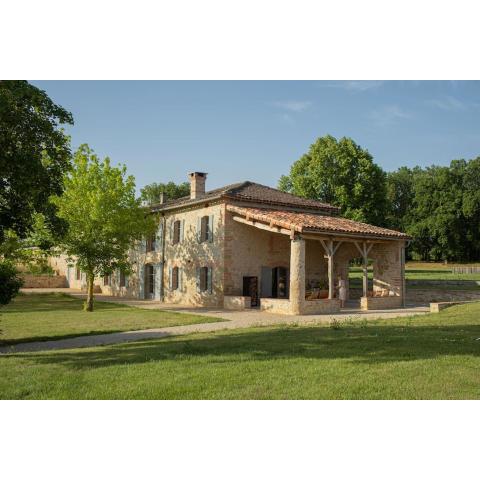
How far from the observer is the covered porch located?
56.4 feet

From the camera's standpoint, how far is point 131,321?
15.4 metres

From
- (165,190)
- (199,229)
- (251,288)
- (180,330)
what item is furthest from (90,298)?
(165,190)

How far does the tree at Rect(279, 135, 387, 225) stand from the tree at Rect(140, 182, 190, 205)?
2639cm

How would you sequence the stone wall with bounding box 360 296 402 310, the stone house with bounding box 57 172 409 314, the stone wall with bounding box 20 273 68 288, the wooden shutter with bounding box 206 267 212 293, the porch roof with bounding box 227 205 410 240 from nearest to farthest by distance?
the porch roof with bounding box 227 205 410 240
the stone house with bounding box 57 172 409 314
the stone wall with bounding box 360 296 402 310
the wooden shutter with bounding box 206 267 212 293
the stone wall with bounding box 20 273 68 288

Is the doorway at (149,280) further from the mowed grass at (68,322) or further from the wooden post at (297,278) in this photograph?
the wooden post at (297,278)

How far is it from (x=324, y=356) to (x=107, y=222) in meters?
13.5

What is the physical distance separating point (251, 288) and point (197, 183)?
6.56 m

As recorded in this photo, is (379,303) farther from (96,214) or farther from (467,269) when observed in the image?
(467,269)

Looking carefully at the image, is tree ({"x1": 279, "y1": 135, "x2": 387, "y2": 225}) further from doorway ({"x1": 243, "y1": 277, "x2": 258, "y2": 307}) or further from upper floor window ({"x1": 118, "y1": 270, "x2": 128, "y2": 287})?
doorway ({"x1": 243, "y1": 277, "x2": 258, "y2": 307})

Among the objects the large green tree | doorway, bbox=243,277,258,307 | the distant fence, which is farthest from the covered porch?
the large green tree

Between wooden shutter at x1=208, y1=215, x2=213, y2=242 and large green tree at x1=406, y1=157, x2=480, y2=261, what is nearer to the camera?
wooden shutter at x1=208, y1=215, x2=213, y2=242

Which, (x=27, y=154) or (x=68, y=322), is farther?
(x=68, y=322)

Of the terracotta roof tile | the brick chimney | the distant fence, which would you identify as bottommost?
the distant fence

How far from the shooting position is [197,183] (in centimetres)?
2470
